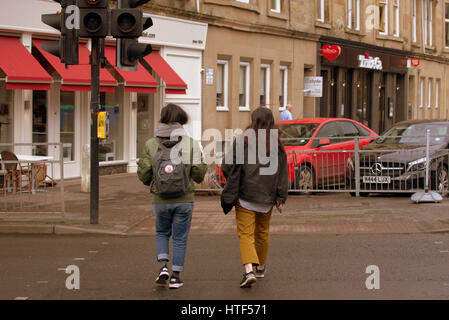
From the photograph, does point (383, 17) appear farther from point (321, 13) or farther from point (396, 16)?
point (321, 13)

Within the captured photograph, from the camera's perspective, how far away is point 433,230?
10.7 m

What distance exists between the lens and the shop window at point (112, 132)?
19781mm

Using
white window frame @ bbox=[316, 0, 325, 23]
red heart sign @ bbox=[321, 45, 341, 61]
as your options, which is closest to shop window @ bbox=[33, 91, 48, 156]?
red heart sign @ bbox=[321, 45, 341, 61]

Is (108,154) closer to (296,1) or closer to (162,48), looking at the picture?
(162,48)

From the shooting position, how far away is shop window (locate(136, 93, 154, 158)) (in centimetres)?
2108

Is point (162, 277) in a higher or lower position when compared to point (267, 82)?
lower

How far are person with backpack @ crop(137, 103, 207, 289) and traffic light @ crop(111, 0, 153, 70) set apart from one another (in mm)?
3753

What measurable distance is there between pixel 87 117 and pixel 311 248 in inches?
424

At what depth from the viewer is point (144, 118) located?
69.8 ft

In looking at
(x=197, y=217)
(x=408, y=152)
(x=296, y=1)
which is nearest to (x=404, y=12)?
(x=296, y=1)

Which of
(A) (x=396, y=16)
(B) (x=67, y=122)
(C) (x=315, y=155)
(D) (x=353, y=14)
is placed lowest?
(C) (x=315, y=155)

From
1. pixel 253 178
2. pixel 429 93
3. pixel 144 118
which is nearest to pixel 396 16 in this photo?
pixel 429 93

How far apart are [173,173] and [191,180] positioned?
313 mm

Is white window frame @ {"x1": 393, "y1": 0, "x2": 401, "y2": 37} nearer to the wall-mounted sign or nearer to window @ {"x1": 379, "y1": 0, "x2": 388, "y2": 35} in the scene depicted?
window @ {"x1": 379, "y1": 0, "x2": 388, "y2": 35}
